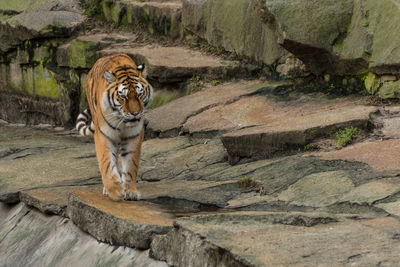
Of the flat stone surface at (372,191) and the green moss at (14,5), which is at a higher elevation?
the flat stone surface at (372,191)

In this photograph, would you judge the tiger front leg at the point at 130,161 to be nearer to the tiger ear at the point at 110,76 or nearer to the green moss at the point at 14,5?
the tiger ear at the point at 110,76

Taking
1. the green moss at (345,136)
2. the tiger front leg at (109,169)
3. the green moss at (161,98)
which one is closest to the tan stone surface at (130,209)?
the tiger front leg at (109,169)

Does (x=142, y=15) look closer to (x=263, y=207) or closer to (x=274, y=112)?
(x=274, y=112)

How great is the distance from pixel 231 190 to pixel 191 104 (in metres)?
2.73

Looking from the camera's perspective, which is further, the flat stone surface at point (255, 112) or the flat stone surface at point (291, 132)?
the flat stone surface at point (255, 112)

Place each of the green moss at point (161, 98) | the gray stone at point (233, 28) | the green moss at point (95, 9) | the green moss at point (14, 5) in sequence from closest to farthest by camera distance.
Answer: the gray stone at point (233, 28) → the green moss at point (161, 98) → the green moss at point (95, 9) → the green moss at point (14, 5)

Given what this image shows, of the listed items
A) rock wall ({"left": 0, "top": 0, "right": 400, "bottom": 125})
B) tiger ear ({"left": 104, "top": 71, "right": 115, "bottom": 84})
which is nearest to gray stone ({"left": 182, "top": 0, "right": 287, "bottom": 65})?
rock wall ({"left": 0, "top": 0, "right": 400, "bottom": 125})

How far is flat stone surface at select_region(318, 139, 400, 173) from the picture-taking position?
492 centimetres

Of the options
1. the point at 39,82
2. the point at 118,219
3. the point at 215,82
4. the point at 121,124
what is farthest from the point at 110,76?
the point at 39,82

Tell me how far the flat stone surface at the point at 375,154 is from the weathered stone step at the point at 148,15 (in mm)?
5100

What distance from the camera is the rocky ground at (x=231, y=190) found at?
3574 mm

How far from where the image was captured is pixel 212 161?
6.49m

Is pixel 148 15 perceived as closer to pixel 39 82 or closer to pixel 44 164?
pixel 39 82

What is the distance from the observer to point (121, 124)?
5.49 meters
